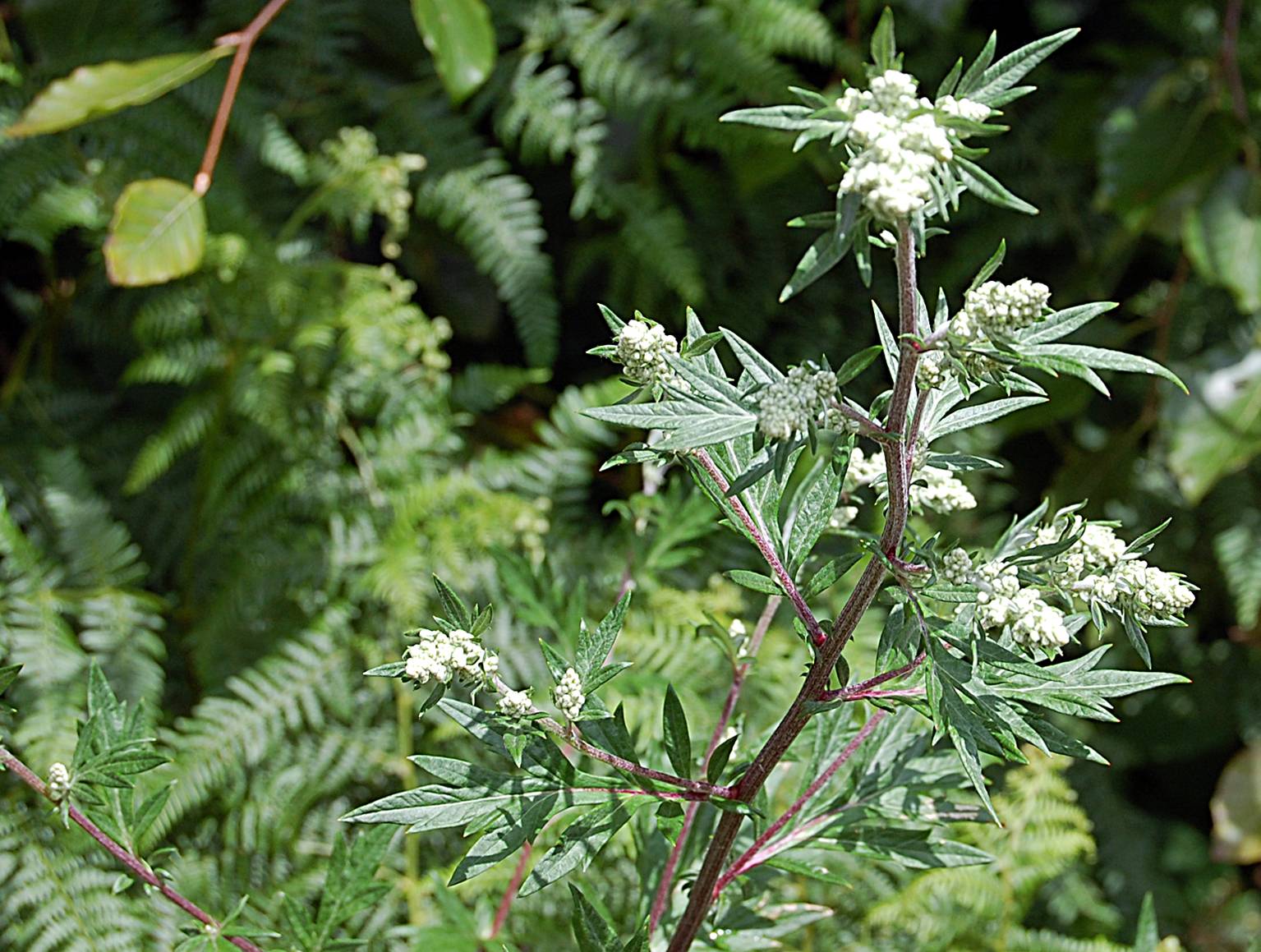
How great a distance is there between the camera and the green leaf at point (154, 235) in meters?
1.49

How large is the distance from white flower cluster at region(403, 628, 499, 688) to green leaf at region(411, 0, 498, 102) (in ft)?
3.78

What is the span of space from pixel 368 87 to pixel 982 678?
1.87 m

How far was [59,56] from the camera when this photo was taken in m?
2.06

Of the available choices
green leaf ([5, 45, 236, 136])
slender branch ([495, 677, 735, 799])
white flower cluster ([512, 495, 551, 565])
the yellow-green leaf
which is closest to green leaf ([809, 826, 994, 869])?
slender branch ([495, 677, 735, 799])

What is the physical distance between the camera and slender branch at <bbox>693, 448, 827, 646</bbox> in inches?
29.6

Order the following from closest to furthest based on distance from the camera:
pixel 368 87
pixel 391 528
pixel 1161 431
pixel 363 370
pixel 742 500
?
pixel 742 500 → pixel 391 528 → pixel 363 370 → pixel 1161 431 → pixel 368 87

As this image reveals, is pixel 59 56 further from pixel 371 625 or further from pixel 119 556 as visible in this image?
pixel 371 625

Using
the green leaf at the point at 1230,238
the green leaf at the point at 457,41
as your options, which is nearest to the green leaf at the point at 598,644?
the green leaf at the point at 457,41

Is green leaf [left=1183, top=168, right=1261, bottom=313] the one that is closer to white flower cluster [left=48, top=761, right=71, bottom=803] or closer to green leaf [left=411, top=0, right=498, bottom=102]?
green leaf [left=411, top=0, right=498, bottom=102]

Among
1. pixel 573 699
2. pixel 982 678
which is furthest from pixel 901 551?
pixel 573 699

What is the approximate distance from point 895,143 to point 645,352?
19 centimetres

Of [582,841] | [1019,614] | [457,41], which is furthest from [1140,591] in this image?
[457,41]

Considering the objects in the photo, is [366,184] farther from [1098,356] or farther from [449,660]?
[1098,356]

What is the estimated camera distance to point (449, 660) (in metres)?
0.70
